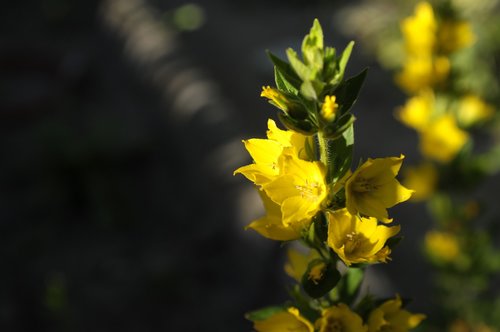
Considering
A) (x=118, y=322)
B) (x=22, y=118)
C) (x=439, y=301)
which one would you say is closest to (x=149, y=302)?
(x=118, y=322)

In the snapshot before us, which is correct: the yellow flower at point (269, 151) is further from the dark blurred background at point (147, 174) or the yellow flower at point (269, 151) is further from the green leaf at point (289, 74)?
the dark blurred background at point (147, 174)

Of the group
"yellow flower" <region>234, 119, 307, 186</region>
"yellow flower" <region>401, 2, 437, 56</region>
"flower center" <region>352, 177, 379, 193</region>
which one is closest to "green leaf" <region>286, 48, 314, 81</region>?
"yellow flower" <region>234, 119, 307, 186</region>

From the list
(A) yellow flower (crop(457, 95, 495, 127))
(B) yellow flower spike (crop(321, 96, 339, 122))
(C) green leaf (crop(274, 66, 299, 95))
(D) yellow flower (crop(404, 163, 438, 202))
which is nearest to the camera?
(B) yellow flower spike (crop(321, 96, 339, 122))

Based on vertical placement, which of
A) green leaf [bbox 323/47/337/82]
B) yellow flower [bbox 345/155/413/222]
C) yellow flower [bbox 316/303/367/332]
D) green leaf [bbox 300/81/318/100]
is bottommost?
yellow flower [bbox 316/303/367/332]

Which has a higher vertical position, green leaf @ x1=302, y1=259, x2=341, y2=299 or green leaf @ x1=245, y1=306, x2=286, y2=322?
green leaf @ x1=302, y1=259, x2=341, y2=299

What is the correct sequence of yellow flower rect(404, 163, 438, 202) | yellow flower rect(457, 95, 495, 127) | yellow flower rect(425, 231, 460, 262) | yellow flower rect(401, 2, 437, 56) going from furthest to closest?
yellow flower rect(425, 231, 460, 262) < yellow flower rect(404, 163, 438, 202) < yellow flower rect(457, 95, 495, 127) < yellow flower rect(401, 2, 437, 56)

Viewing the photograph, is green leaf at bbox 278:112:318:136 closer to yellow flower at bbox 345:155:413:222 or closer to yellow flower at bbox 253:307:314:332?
yellow flower at bbox 345:155:413:222

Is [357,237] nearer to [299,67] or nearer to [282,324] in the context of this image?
[282,324]
